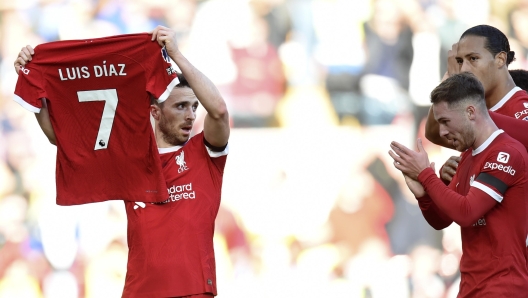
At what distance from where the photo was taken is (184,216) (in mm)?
2719

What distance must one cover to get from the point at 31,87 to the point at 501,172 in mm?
1836

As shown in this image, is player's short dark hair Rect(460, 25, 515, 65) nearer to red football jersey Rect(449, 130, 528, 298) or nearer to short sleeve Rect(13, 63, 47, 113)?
red football jersey Rect(449, 130, 528, 298)

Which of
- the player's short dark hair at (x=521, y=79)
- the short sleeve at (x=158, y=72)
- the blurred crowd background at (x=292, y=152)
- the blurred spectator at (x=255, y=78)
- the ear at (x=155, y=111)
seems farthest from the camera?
the blurred spectator at (x=255, y=78)

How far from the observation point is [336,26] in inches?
194

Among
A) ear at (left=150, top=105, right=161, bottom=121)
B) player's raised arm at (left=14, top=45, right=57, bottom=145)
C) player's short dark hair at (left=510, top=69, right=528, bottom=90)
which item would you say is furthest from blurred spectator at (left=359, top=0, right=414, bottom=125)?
player's raised arm at (left=14, top=45, right=57, bottom=145)

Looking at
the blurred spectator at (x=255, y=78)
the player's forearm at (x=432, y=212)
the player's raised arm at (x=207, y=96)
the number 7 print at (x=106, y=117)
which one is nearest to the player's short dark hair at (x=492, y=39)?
the player's forearm at (x=432, y=212)

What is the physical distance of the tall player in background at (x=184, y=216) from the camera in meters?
2.66

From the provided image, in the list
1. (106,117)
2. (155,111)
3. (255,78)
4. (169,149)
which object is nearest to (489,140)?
(169,149)

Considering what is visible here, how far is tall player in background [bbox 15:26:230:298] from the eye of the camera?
105 inches

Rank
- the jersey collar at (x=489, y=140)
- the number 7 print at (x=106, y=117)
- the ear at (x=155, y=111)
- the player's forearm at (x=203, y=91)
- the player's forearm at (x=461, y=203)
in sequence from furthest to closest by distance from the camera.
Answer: the ear at (x=155, y=111) < the number 7 print at (x=106, y=117) < the player's forearm at (x=203, y=91) < the jersey collar at (x=489, y=140) < the player's forearm at (x=461, y=203)

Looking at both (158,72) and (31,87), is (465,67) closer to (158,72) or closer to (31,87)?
(158,72)

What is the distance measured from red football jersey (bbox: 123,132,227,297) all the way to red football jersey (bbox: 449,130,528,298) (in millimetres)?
956

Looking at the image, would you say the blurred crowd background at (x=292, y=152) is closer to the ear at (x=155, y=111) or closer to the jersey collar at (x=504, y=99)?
the ear at (x=155, y=111)

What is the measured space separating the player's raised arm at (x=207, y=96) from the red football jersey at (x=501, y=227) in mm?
945
